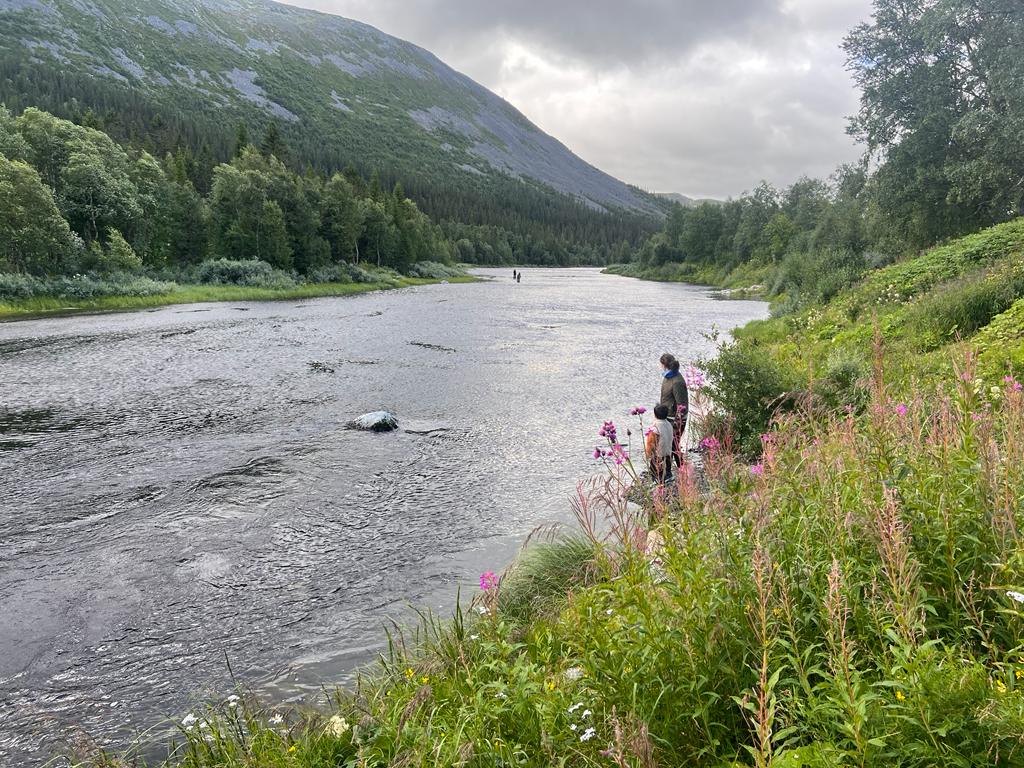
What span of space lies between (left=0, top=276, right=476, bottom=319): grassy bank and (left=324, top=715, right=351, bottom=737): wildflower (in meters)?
42.3

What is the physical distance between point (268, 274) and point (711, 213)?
85.8 meters

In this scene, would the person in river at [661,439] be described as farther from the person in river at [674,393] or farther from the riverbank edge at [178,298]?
the riverbank edge at [178,298]

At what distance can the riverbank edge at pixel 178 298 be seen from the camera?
38.1 m

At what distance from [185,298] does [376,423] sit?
136 feet

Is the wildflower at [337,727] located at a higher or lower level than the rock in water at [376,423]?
higher

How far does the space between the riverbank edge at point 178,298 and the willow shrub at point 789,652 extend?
41.6m

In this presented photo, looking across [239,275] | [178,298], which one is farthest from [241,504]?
[239,275]

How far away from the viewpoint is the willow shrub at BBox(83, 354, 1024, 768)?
2.41 metres

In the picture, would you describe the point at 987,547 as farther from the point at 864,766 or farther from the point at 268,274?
the point at 268,274

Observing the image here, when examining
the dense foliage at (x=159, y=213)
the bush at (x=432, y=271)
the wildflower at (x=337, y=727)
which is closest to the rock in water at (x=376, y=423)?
the wildflower at (x=337, y=727)

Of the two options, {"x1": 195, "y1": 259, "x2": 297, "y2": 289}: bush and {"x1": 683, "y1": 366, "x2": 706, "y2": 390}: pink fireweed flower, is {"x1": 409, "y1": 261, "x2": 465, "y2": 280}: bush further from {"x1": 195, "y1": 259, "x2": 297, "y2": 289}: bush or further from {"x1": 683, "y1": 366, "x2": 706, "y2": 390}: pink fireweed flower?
{"x1": 683, "y1": 366, "x2": 706, "y2": 390}: pink fireweed flower

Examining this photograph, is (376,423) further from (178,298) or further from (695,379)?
(178,298)

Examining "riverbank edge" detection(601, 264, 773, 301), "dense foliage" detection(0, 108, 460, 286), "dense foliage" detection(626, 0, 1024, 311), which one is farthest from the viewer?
"riverbank edge" detection(601, 264, 773, 301)

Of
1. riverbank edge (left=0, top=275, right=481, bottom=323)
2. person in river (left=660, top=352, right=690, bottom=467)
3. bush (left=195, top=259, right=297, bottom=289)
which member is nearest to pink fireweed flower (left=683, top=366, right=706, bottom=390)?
person in river (left=660, top=352, right=690, bottom=467)
